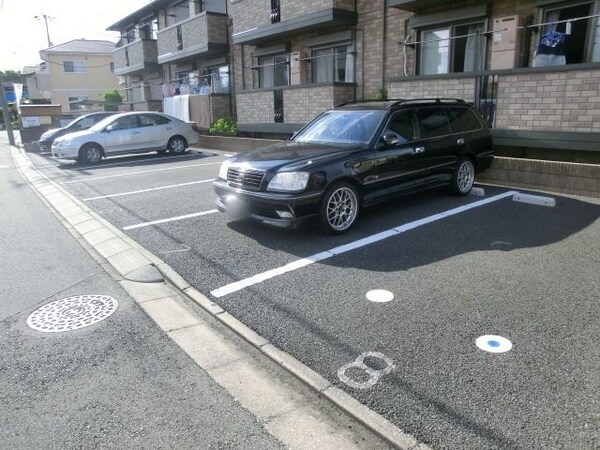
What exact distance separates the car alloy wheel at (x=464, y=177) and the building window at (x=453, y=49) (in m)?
3.52

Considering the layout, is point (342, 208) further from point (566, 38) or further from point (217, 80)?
point (217, 80)

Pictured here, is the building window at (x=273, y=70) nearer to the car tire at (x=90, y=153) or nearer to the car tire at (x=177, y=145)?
the car tire at (x=177, y=145)

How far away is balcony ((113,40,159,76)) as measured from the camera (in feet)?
78.1

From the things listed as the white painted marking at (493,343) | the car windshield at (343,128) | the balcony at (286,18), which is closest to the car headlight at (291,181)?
the car windshield at (343,128)

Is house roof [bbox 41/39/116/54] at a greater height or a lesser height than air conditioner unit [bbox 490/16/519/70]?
greater

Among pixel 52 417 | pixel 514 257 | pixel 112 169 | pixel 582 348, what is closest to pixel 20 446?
pixel 52 417

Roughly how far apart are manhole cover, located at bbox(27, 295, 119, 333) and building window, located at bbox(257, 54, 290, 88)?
12.0 m

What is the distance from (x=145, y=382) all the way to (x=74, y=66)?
173 ft

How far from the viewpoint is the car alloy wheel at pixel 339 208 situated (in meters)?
5.55

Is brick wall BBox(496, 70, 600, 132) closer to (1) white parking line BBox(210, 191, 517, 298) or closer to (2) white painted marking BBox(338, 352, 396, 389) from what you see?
(1) white parking line BBox(210, 191, 517, 298)

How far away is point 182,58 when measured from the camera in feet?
64.6

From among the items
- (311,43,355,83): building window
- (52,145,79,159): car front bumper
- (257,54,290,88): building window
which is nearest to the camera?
(311,43,355,83): building window

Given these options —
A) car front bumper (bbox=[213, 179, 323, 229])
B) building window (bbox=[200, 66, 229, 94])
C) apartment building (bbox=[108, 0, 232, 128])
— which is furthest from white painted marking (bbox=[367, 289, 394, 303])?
building window (bbox=[200, 66, 229, 94])

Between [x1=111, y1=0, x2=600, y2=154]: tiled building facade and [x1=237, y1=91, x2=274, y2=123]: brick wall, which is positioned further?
[x1=237, y1=91, x2=274, y2=123]: brick wall
